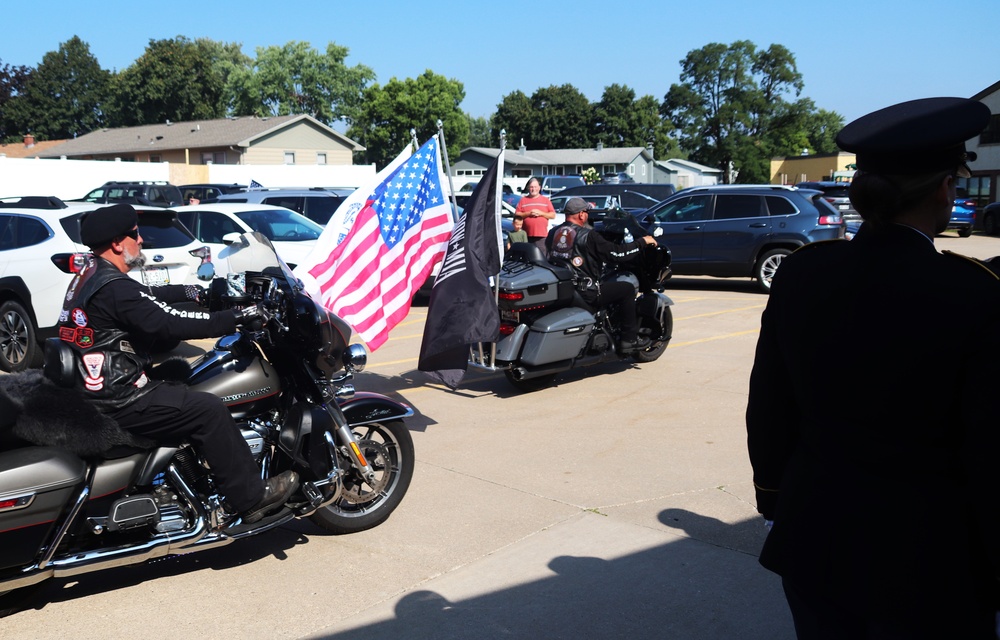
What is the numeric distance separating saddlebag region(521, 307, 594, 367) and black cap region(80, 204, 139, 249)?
4.42 meters

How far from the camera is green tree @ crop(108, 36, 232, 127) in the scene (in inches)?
3231

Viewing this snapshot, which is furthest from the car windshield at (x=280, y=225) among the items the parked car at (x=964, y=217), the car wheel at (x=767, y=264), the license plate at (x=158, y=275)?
the parked car at (x=964, y=217)

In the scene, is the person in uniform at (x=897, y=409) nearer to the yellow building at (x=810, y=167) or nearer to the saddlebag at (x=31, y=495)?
the saddlebag at (x=31, y=495)

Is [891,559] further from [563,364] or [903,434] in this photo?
[563,364]

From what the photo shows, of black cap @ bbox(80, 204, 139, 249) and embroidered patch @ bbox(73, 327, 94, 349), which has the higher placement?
black cap @ bbox(80, 204, 139, 249)

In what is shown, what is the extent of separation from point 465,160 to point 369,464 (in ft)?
249

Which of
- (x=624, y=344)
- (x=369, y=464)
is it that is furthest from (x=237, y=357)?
(x=624, y=344)

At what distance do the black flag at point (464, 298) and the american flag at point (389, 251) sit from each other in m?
0.37

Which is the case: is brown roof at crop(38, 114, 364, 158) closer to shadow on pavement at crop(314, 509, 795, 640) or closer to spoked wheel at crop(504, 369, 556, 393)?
spoked wheel at crop(504, 369, 556, 393)

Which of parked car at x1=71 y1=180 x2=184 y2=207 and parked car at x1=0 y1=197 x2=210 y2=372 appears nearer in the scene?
parked car at x1=0 y1=197 x2=210 y2=372

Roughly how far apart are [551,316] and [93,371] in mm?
4875

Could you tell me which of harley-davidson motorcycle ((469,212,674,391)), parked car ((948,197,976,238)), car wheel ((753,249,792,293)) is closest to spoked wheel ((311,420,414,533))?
harley-davidson motorcycle ((469,212,674,391))

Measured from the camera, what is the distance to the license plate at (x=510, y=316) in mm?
8414

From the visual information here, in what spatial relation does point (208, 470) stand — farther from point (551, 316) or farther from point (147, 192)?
point (147, 192)
